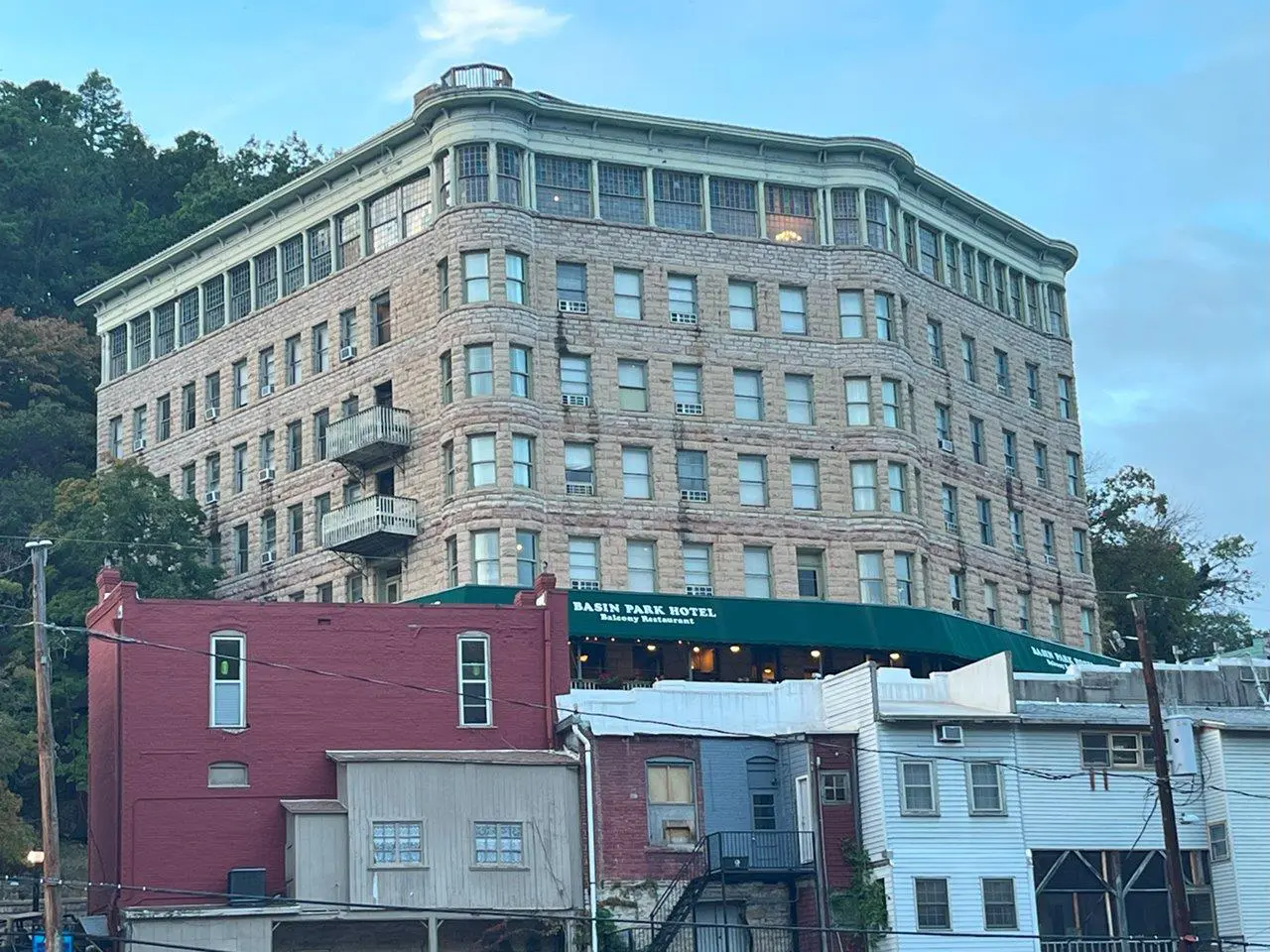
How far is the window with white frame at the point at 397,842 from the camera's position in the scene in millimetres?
51375

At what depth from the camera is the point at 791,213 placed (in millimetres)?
76188

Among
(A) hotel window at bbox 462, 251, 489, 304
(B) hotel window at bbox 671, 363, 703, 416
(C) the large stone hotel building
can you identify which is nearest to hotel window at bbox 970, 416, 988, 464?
(C) the large stone hotel building

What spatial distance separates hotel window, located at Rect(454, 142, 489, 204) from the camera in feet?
236

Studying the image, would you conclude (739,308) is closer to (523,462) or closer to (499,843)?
(523,462)

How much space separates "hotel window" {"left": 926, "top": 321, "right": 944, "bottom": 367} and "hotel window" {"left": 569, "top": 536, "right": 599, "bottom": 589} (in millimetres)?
15437

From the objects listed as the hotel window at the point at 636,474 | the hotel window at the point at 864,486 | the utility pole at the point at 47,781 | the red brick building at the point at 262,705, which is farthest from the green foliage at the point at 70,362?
the hotel window at the point at 864,486

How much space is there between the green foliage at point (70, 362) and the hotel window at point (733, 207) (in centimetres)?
2069

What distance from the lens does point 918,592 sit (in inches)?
2886

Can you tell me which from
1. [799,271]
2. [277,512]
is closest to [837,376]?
[799,271]

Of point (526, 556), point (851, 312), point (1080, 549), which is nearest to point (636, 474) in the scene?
point (526, 556)

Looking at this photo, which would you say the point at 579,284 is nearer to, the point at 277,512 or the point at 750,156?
the point at 750,156

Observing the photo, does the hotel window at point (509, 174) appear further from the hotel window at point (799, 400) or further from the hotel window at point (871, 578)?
the hotel window at point (871, 578)

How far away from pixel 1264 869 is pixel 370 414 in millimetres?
31110

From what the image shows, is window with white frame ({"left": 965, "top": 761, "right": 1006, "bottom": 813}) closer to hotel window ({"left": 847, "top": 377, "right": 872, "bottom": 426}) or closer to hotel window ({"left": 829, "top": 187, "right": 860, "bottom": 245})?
hotel window ({"left": 847, "top": 377, "right": 872, "bottom": 426})
